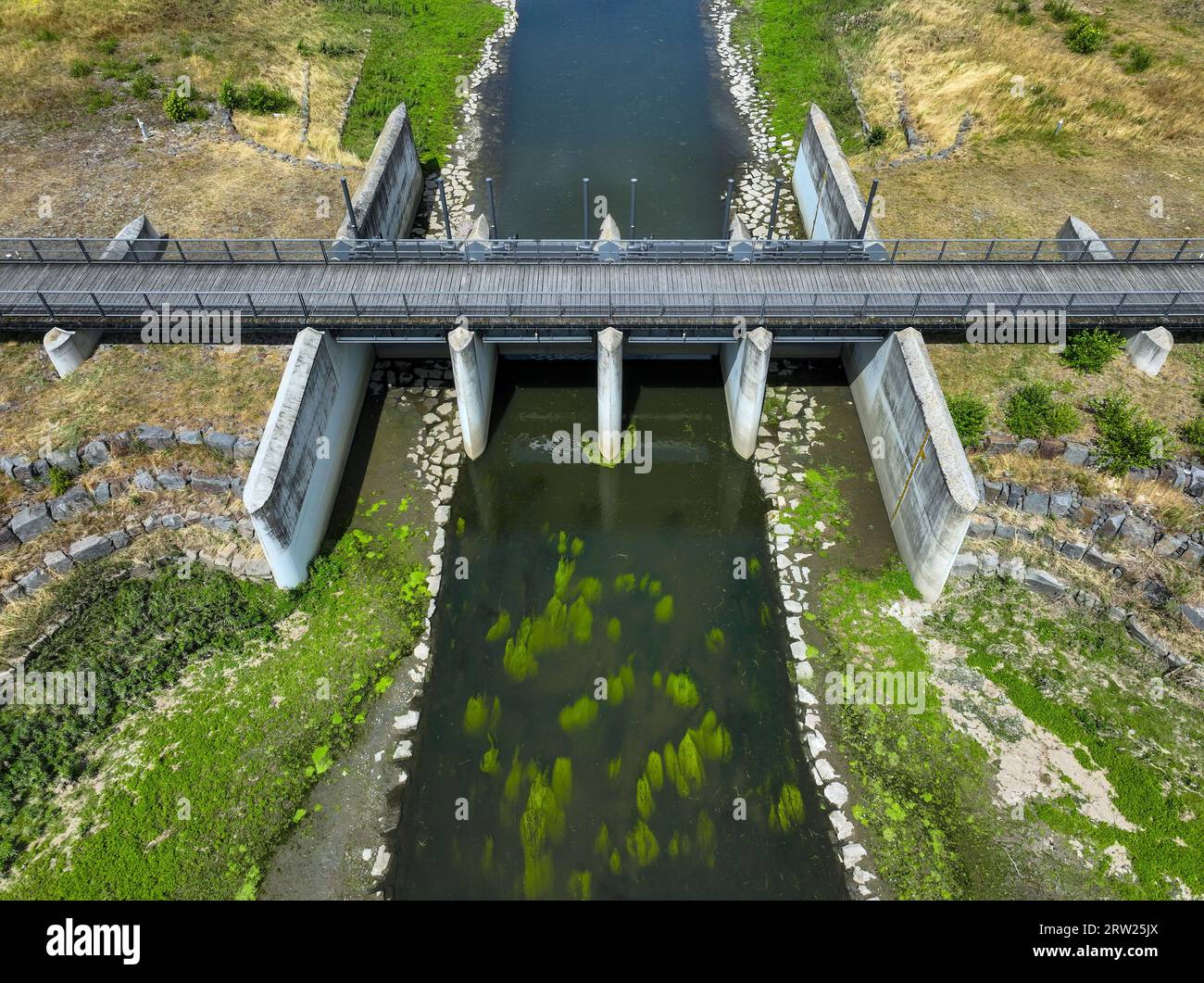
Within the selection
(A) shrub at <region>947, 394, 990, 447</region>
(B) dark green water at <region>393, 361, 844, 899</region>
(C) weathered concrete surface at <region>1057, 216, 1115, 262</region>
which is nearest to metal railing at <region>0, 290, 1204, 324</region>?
(C) weathered concrete surface at <region>1057, 216, 1115, 262</region>

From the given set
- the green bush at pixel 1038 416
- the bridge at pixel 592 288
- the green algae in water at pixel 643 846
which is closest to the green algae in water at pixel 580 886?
the green algae in water at pixel 643 846

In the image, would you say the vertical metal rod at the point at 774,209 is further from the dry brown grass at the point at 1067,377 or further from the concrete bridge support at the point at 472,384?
the concrete bridge support at the point at 472,384

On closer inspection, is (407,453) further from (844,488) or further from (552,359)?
(844,488)

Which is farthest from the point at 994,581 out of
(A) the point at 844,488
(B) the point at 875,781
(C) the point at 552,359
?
(C) the point at 552,359

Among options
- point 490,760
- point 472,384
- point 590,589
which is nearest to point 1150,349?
point 590,589

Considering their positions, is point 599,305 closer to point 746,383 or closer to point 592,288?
point 592,288

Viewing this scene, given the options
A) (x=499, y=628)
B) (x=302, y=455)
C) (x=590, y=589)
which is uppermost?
(x=302, y=455)
